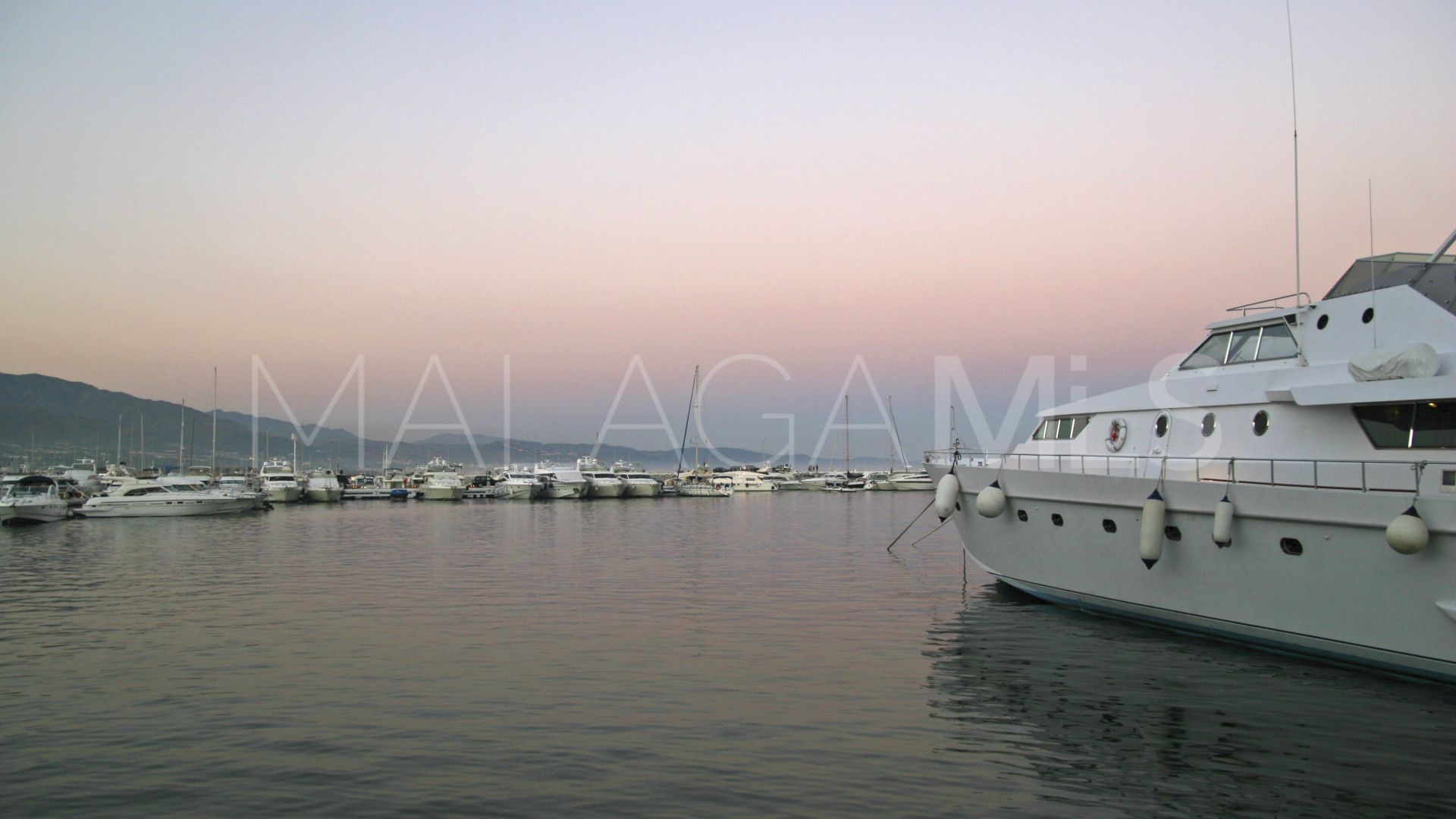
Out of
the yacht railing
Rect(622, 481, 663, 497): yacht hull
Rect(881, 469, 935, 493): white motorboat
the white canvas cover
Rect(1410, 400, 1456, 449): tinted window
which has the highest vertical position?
the white canvas cover

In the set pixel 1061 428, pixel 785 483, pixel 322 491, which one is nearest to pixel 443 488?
pixel 322 491

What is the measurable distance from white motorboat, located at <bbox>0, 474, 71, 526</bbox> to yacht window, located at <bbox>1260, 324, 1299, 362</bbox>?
5838 centimetres

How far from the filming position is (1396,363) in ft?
44.0

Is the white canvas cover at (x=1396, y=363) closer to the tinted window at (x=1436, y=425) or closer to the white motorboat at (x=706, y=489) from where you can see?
the tinted window at (x=1436, y=425)

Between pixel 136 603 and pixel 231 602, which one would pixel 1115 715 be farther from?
pixel 136 603

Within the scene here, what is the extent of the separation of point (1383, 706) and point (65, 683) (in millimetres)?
18344

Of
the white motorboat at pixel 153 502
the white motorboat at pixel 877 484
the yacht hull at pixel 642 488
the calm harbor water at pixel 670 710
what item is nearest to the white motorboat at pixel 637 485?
the yacht hull at pixel 642 488

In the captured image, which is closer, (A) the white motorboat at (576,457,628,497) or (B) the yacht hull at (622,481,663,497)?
(A) the white motorboat at (576,457,628,497)

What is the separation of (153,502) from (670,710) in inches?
2191

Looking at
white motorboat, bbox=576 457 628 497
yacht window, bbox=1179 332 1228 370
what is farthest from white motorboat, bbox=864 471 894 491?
yacht window, bbox=1179 332 1228 370

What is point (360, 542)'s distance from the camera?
40.2m

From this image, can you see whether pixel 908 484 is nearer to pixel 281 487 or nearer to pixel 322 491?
pixel 322 491

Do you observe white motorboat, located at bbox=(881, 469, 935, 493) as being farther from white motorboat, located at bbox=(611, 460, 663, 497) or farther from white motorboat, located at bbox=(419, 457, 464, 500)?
white motorboat, located at bbox=(419, 457, 464, 500)

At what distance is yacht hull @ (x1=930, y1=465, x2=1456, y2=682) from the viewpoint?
1204 cm
